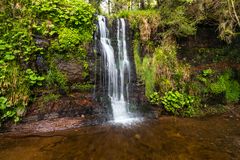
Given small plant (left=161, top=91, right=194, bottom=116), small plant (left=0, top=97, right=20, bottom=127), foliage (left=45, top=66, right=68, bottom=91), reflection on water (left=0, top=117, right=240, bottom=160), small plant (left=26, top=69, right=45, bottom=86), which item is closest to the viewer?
reflection on water (left=0, top=117, right=240, bottom=160)

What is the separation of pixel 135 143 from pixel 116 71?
9.41ft

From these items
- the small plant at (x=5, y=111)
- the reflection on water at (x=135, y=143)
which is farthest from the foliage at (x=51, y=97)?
the reflection on water at (x=135, y=143)

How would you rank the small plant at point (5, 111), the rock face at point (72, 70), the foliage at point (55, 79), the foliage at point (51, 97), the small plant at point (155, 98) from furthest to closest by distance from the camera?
the small plant at point (155, 98), the rock face at point (72, 70), the foliage at point (55, 79), the foliage at point (51, 97), the small plant at point (5, 111)

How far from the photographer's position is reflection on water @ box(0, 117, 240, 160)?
422 cm

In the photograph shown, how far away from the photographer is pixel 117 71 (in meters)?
7.11

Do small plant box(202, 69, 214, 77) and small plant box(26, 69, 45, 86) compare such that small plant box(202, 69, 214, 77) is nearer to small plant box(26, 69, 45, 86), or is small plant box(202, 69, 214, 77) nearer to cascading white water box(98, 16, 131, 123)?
cascading white water box(98, 16, 131, 123)

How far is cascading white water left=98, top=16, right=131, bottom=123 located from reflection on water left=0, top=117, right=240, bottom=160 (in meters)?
0.94

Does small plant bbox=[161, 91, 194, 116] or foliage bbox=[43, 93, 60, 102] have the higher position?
foliage bbox=[43, 93, 60, 102]

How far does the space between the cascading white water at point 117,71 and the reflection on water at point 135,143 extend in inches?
36.9

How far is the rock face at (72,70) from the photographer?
6348 millimetres

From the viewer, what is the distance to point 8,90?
555 centimetres

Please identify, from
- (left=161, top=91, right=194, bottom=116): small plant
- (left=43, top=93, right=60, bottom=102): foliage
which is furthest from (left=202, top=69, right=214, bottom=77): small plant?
(left=43, top=93, right=60, bottom=102): foliage

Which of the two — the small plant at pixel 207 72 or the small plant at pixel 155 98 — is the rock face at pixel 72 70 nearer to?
the small plant at pixel 155 98

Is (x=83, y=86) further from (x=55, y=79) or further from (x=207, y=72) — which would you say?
(x=207, y=72)
